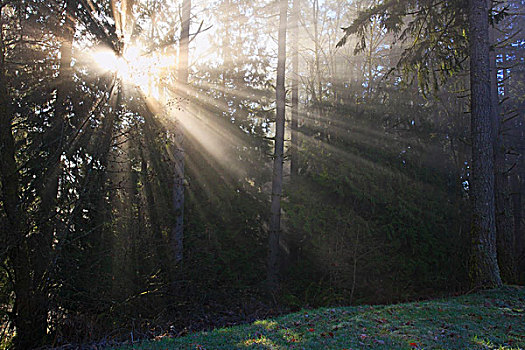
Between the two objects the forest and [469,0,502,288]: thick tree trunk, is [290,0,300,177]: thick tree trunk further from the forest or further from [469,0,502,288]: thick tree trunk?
[469,0,502,288]: thick tree trunk

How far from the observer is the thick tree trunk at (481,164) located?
8510 millimetres

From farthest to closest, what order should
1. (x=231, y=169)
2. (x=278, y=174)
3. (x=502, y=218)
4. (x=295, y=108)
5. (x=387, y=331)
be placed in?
(x=295, y=108) → (x=231, y=169) → (x=278, y=174) → (x=502, y=218) → (x=387, y=331)

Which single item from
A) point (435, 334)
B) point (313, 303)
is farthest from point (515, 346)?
point (313, 303)

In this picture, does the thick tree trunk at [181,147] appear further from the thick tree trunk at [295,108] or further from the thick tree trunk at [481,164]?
the thick tree trunk at [481,164]

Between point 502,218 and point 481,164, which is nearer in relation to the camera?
point 481,164

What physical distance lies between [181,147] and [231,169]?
256 centimetres

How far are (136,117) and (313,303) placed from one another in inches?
299

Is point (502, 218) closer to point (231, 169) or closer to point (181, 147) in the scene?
point (231, 169)

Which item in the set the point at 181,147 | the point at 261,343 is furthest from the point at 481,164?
the point at 181,147

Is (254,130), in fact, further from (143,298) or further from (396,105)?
(143,298)

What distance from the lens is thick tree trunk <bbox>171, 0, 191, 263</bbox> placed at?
1095 cm

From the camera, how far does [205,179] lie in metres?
13.0

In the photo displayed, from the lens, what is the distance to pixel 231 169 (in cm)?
1366

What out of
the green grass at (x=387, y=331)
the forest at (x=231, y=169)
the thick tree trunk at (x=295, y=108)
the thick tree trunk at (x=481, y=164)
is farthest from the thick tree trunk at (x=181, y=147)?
the thick tree trunk at (x=481, y=164)
